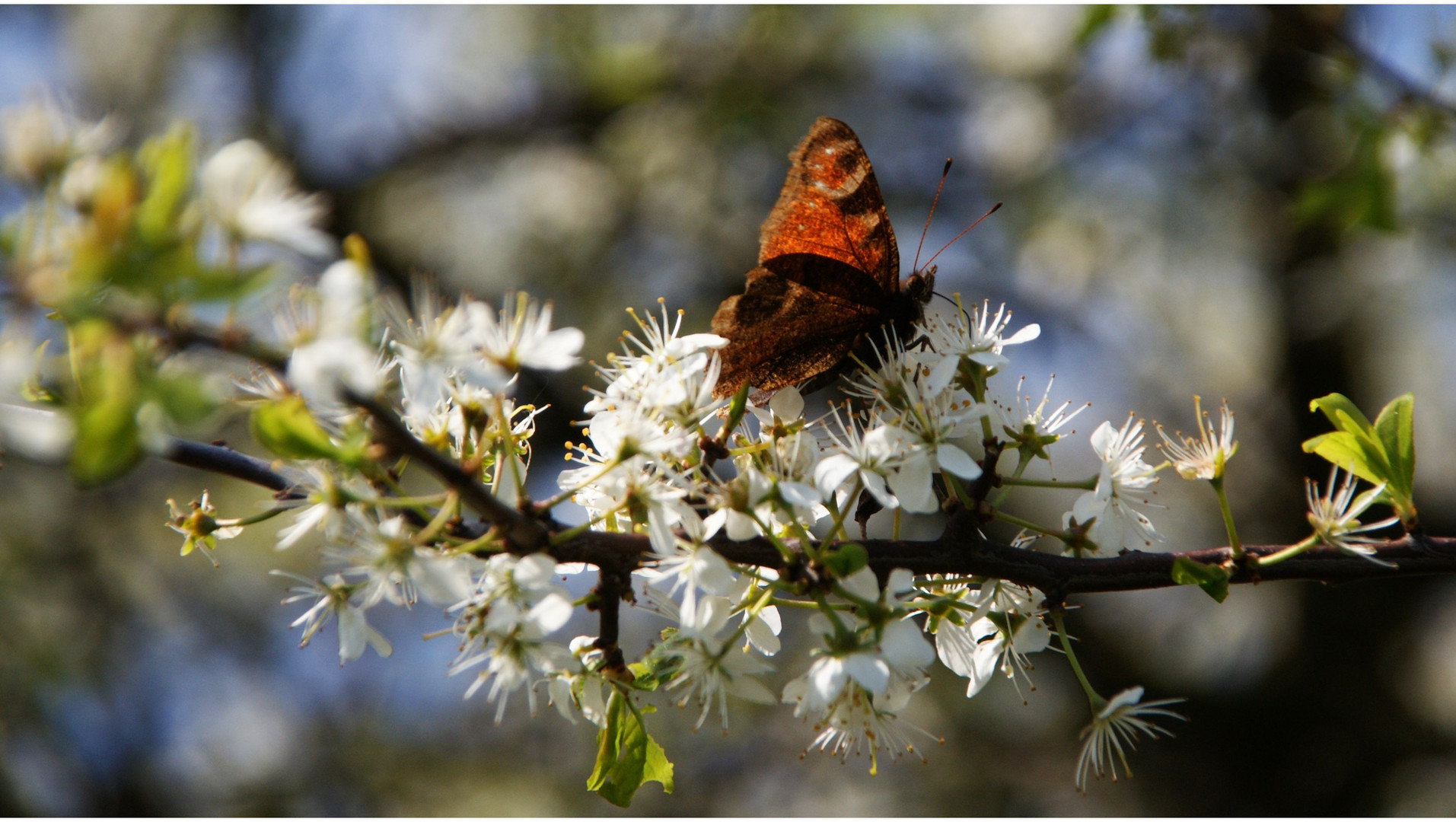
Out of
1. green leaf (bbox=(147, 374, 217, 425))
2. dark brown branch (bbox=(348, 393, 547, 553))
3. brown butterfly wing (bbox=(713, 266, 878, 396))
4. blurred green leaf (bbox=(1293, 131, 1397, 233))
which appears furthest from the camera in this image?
blurred green leaf (bbox=(1293, 131, 1397, 233))

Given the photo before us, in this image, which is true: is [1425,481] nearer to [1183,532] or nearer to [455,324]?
[1183,532]

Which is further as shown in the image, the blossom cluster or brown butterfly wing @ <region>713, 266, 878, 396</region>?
brown butterfly wing @ <region>713, 266, 878, 396</region>

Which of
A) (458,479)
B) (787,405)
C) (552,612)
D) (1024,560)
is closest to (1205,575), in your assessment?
(1024,560)

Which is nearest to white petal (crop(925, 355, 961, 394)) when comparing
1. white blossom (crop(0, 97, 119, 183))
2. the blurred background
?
white blossom (crop(0, 97, 119, 183))

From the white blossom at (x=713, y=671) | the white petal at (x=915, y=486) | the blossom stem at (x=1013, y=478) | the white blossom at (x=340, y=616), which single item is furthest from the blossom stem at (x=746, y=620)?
the white blossom at (x=340, y=616)

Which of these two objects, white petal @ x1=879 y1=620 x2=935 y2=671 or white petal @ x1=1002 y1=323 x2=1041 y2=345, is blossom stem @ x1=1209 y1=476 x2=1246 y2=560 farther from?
white petal @ x1=879 y1=620 x2=935 y2=671

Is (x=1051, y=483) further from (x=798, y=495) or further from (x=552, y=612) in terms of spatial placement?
(x=552, y=612)

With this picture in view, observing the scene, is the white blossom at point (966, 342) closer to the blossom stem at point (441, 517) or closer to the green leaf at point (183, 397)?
the blossom stem at point (441, 517)
